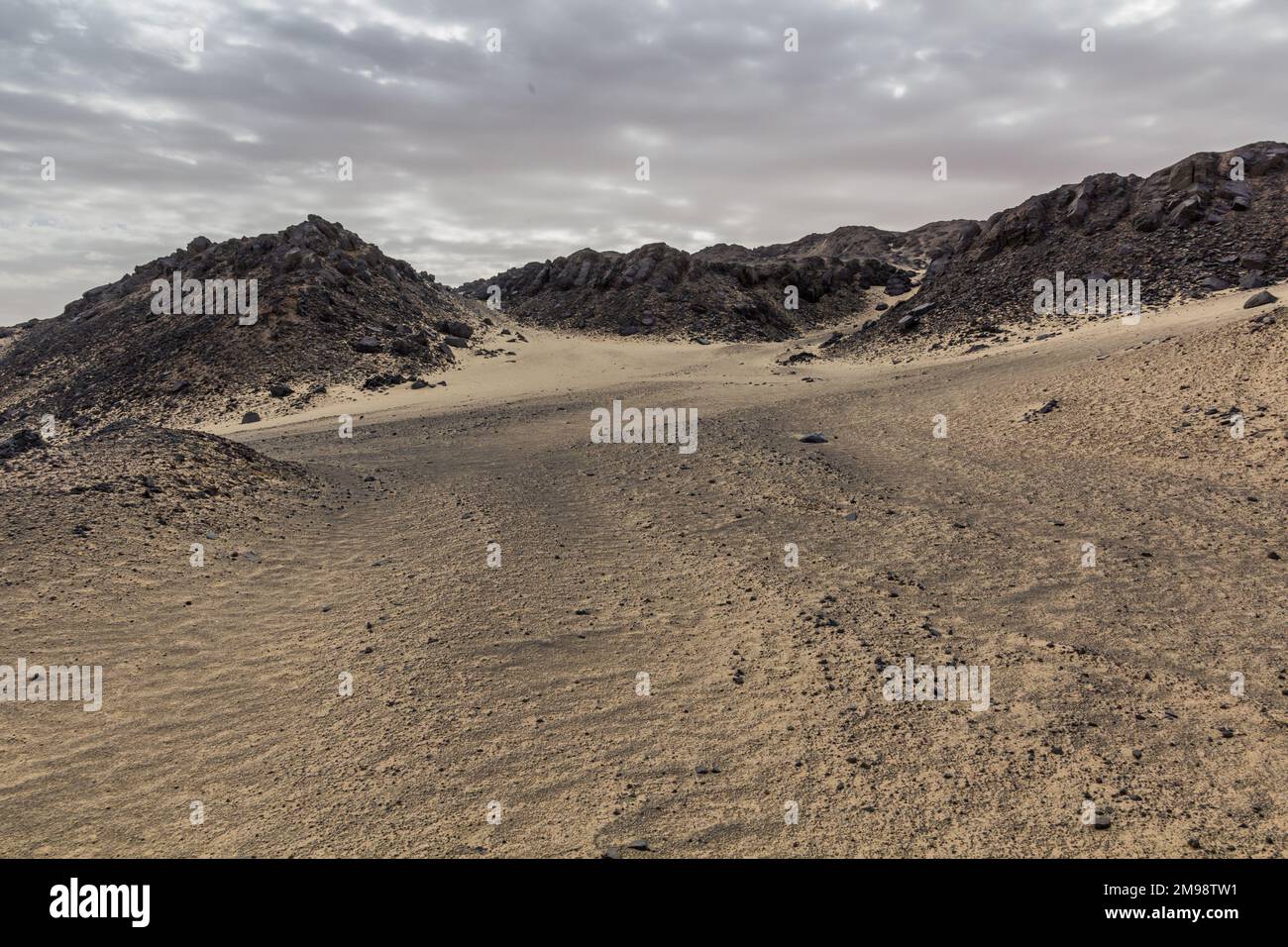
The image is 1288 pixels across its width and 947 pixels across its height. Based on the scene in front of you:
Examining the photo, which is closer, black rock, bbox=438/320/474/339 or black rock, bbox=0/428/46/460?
black rock, bbox=0/428/46/460

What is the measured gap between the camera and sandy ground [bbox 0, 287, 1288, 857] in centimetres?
523

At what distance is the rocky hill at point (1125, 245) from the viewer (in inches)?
1123

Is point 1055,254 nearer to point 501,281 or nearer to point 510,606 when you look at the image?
point 510,606

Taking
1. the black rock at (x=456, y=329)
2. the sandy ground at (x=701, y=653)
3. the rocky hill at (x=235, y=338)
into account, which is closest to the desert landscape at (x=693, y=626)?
the sandy ground at (x=701, y=653)

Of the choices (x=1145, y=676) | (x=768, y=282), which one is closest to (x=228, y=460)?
(x=1145, y=676)

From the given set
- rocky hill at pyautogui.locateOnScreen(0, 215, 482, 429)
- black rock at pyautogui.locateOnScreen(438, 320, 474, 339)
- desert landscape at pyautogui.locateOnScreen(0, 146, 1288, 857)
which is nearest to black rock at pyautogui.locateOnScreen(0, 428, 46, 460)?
desert landscape at pyautogui.locateOnScreen(0, 146, 1288, 857)

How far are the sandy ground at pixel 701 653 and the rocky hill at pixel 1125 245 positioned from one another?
15.1 m

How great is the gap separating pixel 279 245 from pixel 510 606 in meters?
40.3

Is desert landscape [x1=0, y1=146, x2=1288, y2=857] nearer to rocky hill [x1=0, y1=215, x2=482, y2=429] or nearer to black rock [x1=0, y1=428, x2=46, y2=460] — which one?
black rock [x1=0, y1=428, x2=46, y2=460]

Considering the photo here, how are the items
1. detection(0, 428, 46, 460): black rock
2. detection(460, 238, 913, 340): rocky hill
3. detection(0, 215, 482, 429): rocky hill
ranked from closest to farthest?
detection(0, 428, 46, 460): black rock
detection(0, 215, 482, 429): rocky hill
detection(460, 238, 913, 340): rocky hill

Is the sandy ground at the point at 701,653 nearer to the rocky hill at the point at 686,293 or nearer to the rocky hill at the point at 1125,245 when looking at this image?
the rocky hill at the point at 1125,245

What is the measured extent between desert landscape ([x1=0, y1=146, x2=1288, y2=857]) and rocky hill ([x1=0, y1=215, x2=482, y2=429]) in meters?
15.2

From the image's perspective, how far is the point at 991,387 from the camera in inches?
776

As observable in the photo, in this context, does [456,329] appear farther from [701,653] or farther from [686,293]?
[701,653]
